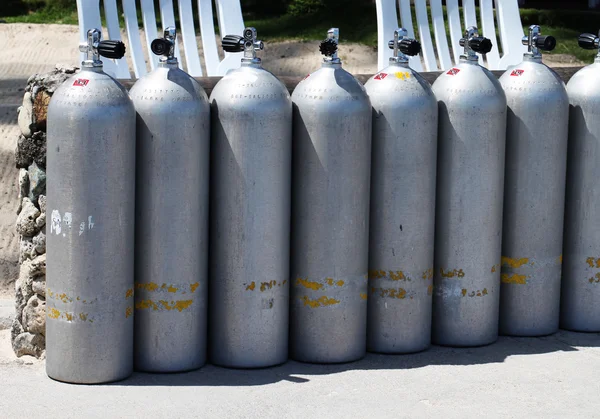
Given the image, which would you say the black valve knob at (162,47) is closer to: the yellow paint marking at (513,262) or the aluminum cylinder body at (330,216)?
the aluminum cylinder body at (330,216)

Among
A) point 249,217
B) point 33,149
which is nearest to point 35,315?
point 33,149

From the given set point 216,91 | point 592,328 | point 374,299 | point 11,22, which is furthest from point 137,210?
point 11,22

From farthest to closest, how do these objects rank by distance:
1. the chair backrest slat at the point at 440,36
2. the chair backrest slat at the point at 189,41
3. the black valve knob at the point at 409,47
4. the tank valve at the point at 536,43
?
the chair backrest slat at the point at 440,36, the chair backrest slat at the point at 189,41, the tank valve at the point at 536,43, the black valve knob at the point at 409,47

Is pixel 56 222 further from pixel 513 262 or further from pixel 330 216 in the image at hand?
pixel 513 262

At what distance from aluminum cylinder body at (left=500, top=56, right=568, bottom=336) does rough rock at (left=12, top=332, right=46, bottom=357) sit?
1888 mm

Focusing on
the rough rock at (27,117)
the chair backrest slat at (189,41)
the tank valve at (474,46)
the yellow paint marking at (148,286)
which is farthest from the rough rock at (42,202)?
the tank valve at (474,46)

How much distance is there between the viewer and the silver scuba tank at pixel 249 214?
4113 mm

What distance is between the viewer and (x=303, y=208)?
428cm

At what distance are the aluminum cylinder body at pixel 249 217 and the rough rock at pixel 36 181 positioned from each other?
759 millimetres

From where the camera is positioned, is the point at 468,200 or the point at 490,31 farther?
the point at 490,31

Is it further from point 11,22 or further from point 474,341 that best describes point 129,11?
point 11,22

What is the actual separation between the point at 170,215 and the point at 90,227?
0.97 feet

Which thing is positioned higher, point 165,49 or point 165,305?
point 165,49

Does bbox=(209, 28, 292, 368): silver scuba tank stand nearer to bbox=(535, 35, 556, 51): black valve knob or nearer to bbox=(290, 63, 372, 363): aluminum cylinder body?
bbox=(290, 63, 372, 363): aluminum cylinder body
